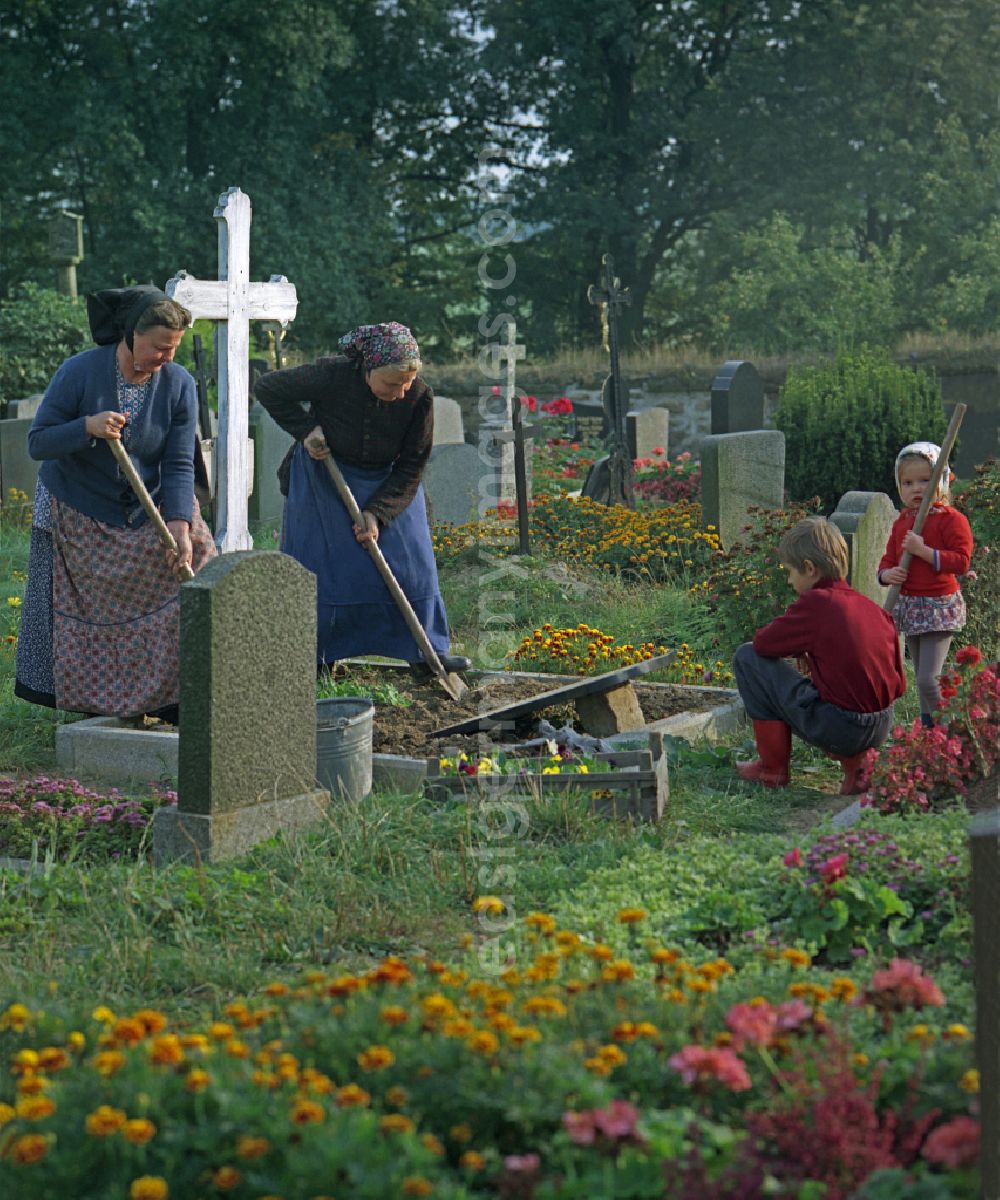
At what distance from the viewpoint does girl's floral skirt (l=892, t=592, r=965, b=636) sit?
21.9 feet

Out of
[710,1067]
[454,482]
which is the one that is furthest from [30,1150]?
[454,482]

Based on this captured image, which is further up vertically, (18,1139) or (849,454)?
(849,454)

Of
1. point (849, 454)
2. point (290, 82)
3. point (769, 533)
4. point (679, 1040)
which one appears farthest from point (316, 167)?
point (679, 1040)

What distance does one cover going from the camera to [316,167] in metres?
30.2

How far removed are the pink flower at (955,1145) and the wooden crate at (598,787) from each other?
2.72m

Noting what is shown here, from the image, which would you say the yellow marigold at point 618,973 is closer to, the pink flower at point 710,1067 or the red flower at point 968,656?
the pink flower at point 710,1067

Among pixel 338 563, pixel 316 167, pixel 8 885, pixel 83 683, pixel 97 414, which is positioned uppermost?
pixel 316 167

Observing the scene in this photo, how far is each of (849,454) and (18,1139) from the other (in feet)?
38.0

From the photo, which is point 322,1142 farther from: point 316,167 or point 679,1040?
point 316,167

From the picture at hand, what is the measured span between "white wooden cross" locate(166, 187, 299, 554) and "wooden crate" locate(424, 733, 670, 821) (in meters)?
3.56

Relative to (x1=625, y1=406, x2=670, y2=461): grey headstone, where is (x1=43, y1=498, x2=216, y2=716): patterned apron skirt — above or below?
below

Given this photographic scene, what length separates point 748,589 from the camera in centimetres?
780

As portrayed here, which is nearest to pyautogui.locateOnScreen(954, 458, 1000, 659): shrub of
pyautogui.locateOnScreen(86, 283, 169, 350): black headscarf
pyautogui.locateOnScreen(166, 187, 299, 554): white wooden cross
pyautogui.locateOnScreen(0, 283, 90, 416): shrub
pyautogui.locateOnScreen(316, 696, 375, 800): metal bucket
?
pyautogui.locateOnScreen(316, 696, 375, 800): metal bucket

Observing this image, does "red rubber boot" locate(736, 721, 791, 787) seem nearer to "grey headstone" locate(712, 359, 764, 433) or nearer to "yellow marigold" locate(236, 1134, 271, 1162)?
"yellow marigold" locate(236, 1134, 271, 1162)
